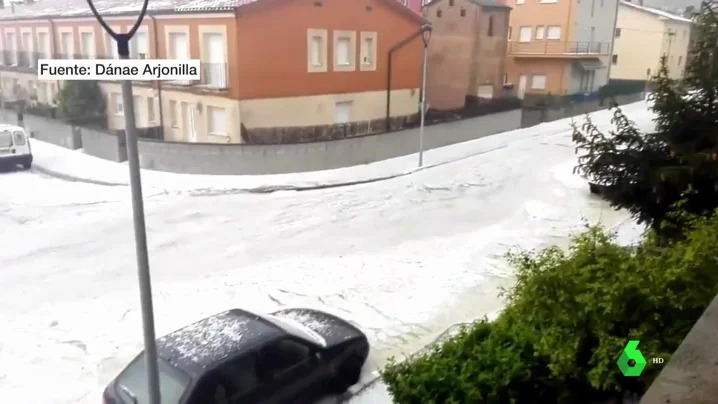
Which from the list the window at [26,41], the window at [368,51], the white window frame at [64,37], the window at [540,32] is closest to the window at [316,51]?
the window at [368,51]

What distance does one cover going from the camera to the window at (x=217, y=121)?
1681 centimetres

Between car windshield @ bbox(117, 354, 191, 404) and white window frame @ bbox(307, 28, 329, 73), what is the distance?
1375 centimetres

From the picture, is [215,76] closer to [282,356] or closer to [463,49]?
[463,49]

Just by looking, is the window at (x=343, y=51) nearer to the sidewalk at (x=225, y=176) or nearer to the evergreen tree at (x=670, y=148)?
the sidewalk at (x=225, y=176)

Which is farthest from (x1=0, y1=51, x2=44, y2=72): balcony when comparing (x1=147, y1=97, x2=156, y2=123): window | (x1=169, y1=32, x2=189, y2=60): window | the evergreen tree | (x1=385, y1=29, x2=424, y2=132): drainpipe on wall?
the evergreen tree

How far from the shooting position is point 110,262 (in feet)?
31.8

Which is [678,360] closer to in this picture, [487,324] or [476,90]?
[487,324]

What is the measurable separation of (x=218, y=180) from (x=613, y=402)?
1241cm

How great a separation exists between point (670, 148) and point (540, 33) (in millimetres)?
24280

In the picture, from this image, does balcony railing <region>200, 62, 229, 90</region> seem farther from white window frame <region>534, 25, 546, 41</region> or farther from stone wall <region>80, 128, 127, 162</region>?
white window frame <region>534, 25, 546, 41</region>

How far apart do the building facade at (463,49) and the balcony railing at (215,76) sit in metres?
9.49

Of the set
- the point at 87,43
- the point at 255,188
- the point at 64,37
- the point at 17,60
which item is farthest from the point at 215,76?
the point at 17,60

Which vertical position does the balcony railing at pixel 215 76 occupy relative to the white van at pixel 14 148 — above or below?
above

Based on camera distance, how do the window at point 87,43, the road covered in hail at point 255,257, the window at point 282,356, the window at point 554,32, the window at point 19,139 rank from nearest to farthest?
the window at point 282,356
the road covered in hail at point 255,257
the window at point 19,139
the window at point 87,43
the window at point 554,32
